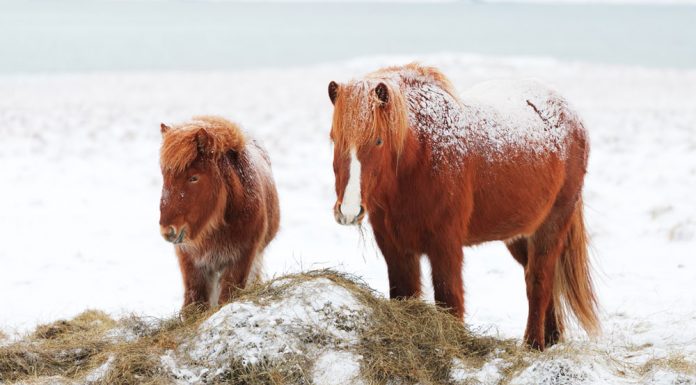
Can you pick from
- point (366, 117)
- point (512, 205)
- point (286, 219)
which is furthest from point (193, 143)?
point (286, 219)

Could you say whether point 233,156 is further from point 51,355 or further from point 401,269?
point 51,355

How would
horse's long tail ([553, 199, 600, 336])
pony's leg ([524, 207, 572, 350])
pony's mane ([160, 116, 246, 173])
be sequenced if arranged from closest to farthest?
pony's mane ([160, 116, 246, 173]) < pony's leg ([524, 207, 572, 350]) < horse's long tail ([553, 199, 600, 336])

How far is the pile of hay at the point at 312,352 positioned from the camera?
151 inches

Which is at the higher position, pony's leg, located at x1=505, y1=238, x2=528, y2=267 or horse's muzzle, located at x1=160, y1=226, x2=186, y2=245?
horse's muzzle, located at x1=160, y1=226, x2=186, y2=245

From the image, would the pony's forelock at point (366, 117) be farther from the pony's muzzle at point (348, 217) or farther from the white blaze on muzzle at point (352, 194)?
the pony's muzzle at point (348, 217)

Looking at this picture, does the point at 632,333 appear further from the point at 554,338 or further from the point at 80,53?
the point at 80,53

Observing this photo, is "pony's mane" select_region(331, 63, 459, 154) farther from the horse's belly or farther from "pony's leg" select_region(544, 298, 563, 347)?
"pony's leg" select_region(544, 298, 563, 347)

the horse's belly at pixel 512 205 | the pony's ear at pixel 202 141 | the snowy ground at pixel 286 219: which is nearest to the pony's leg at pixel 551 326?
the snowy ground at pixel 286 219

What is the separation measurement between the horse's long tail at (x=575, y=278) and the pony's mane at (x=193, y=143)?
2.65 m

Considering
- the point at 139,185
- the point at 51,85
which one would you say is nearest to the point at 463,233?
the point at 139,185

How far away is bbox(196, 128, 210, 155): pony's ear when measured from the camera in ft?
16.1

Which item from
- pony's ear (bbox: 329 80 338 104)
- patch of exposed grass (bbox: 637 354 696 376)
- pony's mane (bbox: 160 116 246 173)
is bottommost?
patch of exposed grass (bbox: 637 354 696 376)

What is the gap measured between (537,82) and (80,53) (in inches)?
1642

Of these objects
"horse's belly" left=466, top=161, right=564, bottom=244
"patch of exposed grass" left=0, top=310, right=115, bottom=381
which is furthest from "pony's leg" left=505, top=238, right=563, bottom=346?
"patch of exposed grass" left=0, top=310, right=115, bottom=381
